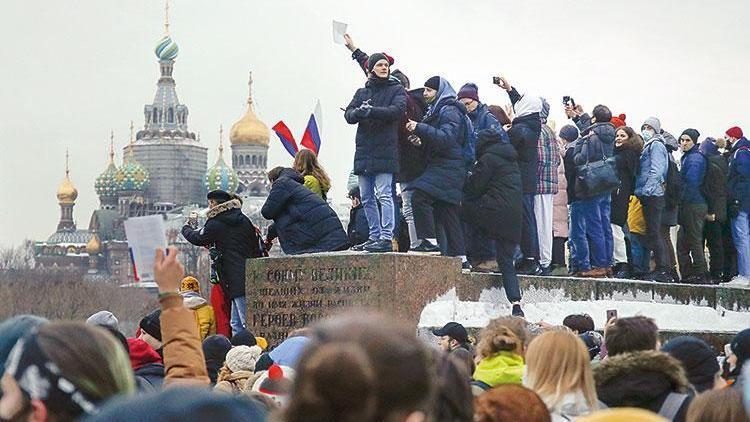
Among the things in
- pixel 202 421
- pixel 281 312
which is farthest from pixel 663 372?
pixel 281 312

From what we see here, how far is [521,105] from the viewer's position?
15.5 metres

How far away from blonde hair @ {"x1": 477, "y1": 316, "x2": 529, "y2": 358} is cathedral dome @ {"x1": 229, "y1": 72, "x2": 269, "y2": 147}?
512 ft

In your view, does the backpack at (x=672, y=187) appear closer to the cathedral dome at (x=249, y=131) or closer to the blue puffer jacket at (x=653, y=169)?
the blue puffer jacket at (x=653, y=169)

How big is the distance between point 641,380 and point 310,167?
904 centimetres

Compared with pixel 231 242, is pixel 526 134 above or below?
above

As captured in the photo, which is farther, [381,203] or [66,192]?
[66,192]

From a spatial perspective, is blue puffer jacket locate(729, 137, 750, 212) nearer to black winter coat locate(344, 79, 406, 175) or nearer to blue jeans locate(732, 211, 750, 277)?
blue jeans locate(732, 211, 750, 277)

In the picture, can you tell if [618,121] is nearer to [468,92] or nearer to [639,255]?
[639,255]

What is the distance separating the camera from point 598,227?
54.1 feet

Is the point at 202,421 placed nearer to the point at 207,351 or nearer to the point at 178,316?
the point at 178,316

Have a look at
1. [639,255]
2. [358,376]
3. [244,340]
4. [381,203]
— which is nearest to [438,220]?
[381,203]

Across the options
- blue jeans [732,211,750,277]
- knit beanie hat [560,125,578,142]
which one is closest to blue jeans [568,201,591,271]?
knit beanie hat [560,125,578,142]

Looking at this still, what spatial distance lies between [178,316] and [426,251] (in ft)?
30.1

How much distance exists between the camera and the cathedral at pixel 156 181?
6457 inches
